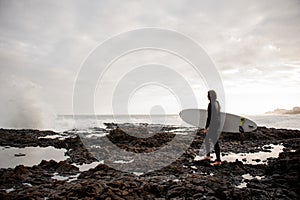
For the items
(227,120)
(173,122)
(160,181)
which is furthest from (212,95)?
(173,122)

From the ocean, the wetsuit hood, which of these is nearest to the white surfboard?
the wetsuit hood

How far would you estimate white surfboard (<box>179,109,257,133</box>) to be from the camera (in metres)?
15.4

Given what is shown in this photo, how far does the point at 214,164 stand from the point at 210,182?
2.74 metres

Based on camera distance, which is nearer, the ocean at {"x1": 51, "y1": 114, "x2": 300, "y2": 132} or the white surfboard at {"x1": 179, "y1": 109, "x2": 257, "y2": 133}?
the white surfboard at {"x1": 179, "y1": 109, "x2": 257, "y2": 133}

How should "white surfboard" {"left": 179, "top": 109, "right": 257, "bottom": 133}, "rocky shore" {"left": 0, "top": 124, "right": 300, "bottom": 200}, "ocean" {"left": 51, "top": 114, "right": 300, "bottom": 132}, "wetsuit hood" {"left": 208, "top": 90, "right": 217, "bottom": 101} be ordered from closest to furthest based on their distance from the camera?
1. "rocky shore" {"left": 0, "top": 124, "right": 300, "bottom": 200}
2. "wetsuit hood" {"left": 208, "top": 90, "right": 217, "bottom": 101}
3. "white surfboard" {"left": 179, "top": 109, "right": 257, "bottom": 133}
4. "ocean" {"left": 51, "top": 114, "right": 300, "bottom": 132}

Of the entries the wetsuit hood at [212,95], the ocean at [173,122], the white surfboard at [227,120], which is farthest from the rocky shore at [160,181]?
the ocean at [173,122]

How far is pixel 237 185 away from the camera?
23.7ft

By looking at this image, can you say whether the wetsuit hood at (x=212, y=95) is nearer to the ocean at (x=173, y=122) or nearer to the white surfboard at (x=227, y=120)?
the white surfboard at (x=227, y=120)

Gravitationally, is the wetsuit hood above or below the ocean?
above

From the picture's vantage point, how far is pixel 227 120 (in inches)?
611

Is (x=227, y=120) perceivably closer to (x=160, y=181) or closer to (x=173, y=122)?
(x=160, y=181)

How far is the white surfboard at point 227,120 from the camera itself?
1542cm

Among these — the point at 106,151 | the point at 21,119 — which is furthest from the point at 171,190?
the point at 21,119

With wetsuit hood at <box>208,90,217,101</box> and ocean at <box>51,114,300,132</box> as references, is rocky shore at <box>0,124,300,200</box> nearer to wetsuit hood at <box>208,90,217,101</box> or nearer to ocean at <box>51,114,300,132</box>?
wetsuit hood at <box>208,90,217,101</box>
